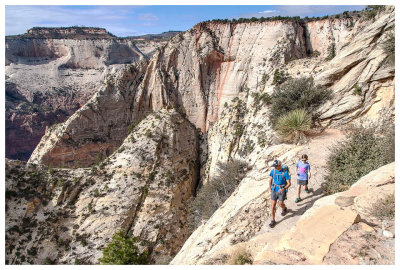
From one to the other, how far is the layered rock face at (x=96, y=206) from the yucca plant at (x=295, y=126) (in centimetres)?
922

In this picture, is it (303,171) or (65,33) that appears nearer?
(303,171)

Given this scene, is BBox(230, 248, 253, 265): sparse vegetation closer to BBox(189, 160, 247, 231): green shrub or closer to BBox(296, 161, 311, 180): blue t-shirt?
BBox(296, 161, 311, 180): blue t-shirt

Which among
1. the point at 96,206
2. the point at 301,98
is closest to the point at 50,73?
the point at 96,206

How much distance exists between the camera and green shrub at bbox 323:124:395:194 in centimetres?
610

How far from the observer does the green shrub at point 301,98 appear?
11.1 meters

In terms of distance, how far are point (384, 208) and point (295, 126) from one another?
559 cm

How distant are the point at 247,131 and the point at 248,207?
10.3 meters

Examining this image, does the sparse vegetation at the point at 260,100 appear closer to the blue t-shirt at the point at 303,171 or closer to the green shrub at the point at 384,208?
the blue t-shirt at the point at 303,171

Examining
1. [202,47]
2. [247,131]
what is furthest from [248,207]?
[202,47]

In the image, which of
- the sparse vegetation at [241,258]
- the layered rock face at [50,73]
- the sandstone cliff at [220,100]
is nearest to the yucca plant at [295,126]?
the sandstone cliff at [220,100]

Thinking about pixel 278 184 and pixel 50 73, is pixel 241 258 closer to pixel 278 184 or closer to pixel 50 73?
pixel 278 184

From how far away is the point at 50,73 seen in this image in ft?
176

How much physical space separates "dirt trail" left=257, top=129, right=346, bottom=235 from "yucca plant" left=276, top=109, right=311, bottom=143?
525mm

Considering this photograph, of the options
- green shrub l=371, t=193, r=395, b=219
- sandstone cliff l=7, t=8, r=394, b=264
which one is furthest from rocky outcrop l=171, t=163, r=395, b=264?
sandstone cliff l=7, t=8, r=394, b=264
